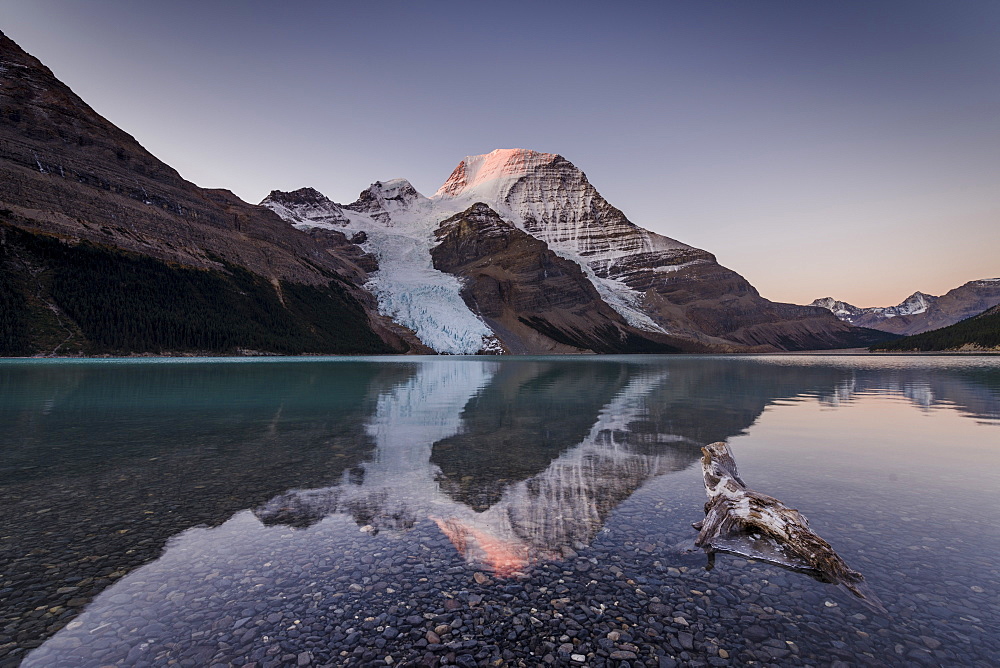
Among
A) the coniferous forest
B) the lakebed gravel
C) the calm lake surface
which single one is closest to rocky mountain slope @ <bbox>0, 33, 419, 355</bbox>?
the coniferous forest

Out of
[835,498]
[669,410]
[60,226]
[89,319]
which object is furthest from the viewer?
[60,226]

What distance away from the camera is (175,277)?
12625 centimetres

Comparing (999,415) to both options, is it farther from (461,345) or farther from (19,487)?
(461,345)

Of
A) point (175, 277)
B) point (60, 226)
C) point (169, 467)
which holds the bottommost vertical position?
point (169, 467)

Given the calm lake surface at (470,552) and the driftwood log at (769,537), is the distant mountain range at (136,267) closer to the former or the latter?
the calm lake surface at (470,552)

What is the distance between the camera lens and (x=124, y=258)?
385ft

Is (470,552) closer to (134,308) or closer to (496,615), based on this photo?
(496,615)

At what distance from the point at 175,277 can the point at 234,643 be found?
149 m

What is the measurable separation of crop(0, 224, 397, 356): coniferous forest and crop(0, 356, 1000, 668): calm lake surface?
104 metres

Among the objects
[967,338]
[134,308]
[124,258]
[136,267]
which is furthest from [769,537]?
[967,338]

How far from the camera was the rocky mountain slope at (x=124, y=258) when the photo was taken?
322ft

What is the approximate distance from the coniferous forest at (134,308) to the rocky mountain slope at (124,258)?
0.28 meters

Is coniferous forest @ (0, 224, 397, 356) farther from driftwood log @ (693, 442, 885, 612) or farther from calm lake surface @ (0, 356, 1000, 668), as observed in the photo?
driftwood log @ (693, 442, 885, 612)

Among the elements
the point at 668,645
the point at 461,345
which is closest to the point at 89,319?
the point at 461,345
